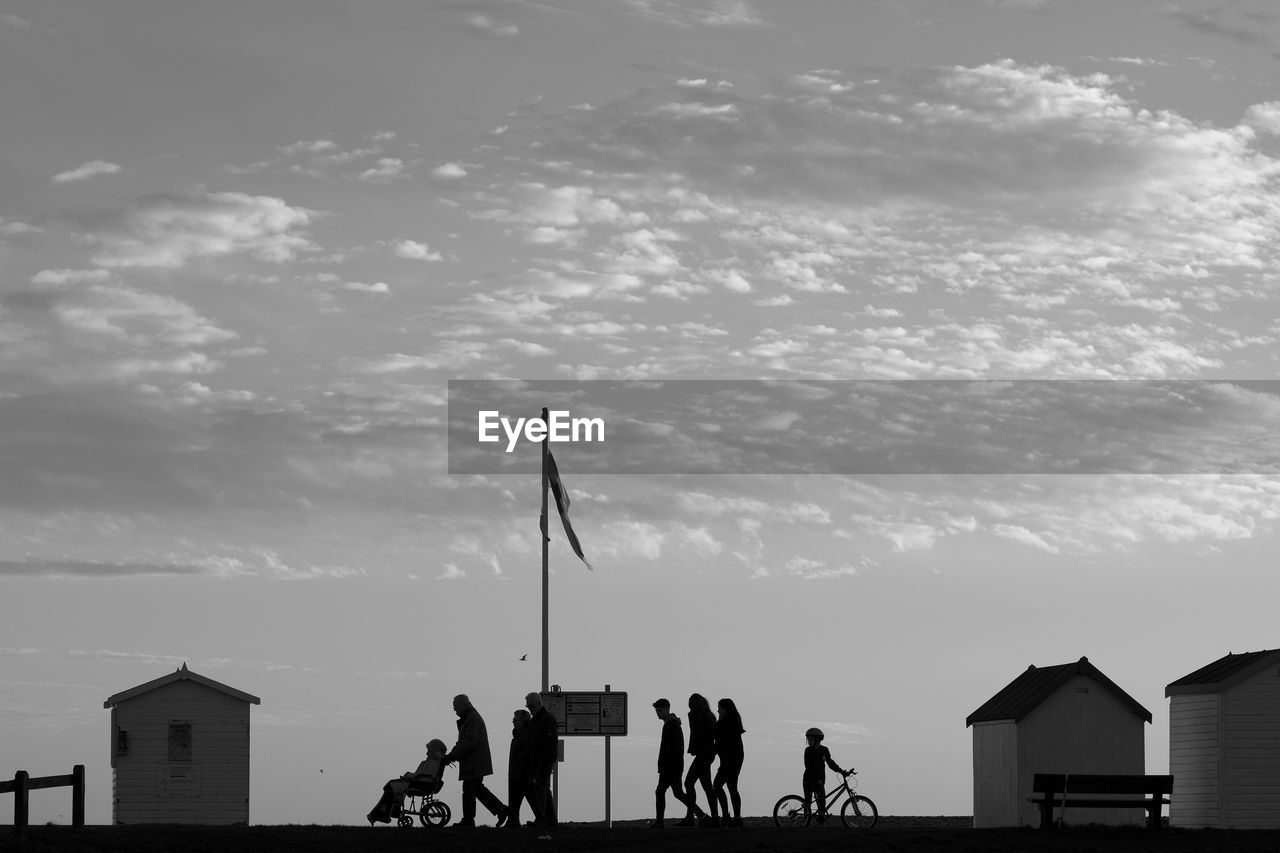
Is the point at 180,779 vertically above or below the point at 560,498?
below

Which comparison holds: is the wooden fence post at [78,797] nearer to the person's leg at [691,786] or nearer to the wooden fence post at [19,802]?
the wooden fence post at [19,802]

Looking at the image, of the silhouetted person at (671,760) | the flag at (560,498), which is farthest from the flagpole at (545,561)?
the silhouetted person at (671,760)

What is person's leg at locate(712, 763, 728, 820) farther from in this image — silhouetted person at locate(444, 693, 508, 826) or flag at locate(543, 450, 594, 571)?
flag at locate(543, 450, 594, 571)

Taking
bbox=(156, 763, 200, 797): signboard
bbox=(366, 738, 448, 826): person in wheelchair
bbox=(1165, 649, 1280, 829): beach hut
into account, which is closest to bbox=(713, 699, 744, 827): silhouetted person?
bbox=(366, 738, 448, 826): person in wheelchair

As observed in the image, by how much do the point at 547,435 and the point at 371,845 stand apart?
14540mm

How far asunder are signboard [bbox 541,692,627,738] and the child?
139 inches

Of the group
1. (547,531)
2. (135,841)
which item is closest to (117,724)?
(547,531)

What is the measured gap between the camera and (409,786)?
27719 millimetres

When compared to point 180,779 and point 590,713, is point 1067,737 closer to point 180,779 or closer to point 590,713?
point 590,713

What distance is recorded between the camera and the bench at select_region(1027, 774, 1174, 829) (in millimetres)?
28703

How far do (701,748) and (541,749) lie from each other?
264cm

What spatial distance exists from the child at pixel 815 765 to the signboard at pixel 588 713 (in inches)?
139

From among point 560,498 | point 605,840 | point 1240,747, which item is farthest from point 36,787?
point 1240,747

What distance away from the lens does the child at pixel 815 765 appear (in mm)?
30000
